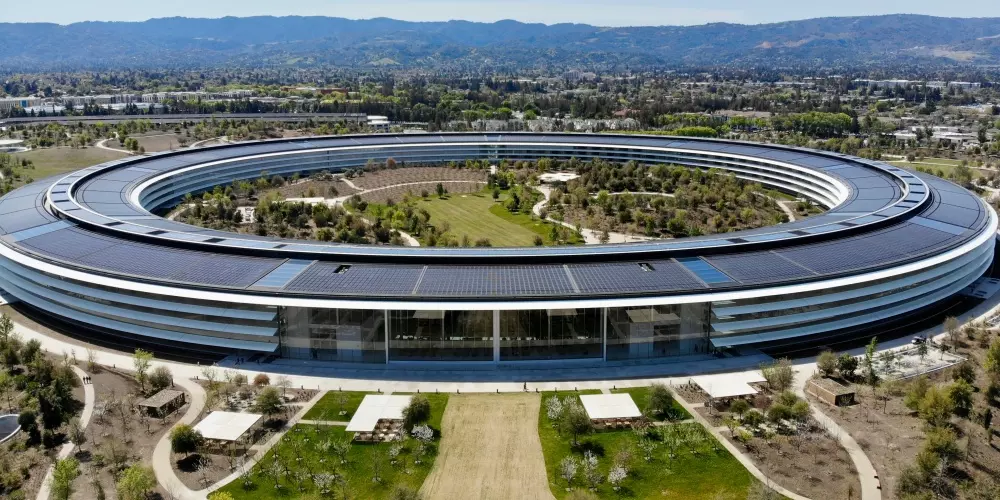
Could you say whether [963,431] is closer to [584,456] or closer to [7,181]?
[584,456]

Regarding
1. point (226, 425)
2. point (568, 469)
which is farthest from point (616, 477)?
point (226, 425)

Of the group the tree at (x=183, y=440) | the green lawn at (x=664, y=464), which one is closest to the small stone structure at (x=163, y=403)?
the tree at (x=183, y=440)

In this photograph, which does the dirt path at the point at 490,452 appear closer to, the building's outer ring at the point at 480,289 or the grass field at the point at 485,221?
the building's outer ring at the point at 480,289

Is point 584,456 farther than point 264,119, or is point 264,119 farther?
point 264,119

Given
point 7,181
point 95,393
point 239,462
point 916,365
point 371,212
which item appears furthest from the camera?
point 7,181

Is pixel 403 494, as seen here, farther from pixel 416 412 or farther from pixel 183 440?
pixel 183 440

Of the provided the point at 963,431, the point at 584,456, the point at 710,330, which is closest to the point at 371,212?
the point at 710,330
